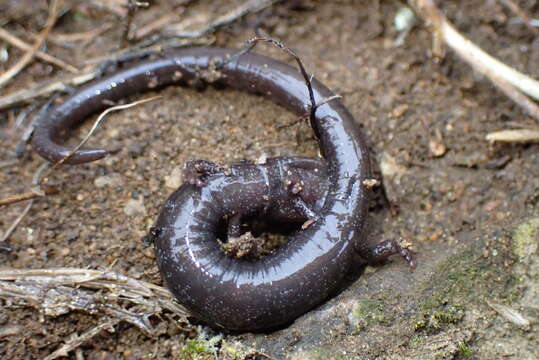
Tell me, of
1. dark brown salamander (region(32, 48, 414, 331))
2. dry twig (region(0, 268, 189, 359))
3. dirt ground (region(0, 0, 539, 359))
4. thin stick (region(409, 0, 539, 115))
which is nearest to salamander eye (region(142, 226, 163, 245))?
dark brown salamander (region(32, 48, 414, 331))

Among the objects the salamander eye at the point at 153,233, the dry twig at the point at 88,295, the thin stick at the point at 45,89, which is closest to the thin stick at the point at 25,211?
the dry twig at the point at 88,295

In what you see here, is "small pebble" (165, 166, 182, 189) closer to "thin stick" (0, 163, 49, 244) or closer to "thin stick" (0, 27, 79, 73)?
"thin stick" (0, 163, 49, 244)

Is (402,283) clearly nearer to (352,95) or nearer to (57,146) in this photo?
(352,95)

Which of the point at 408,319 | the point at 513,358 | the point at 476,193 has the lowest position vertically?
the point at 513,358

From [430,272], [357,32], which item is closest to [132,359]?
[430,272]

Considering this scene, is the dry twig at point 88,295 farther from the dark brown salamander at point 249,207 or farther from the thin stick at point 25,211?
the thin stick at point 25,211

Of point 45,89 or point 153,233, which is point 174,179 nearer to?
point 153,233
